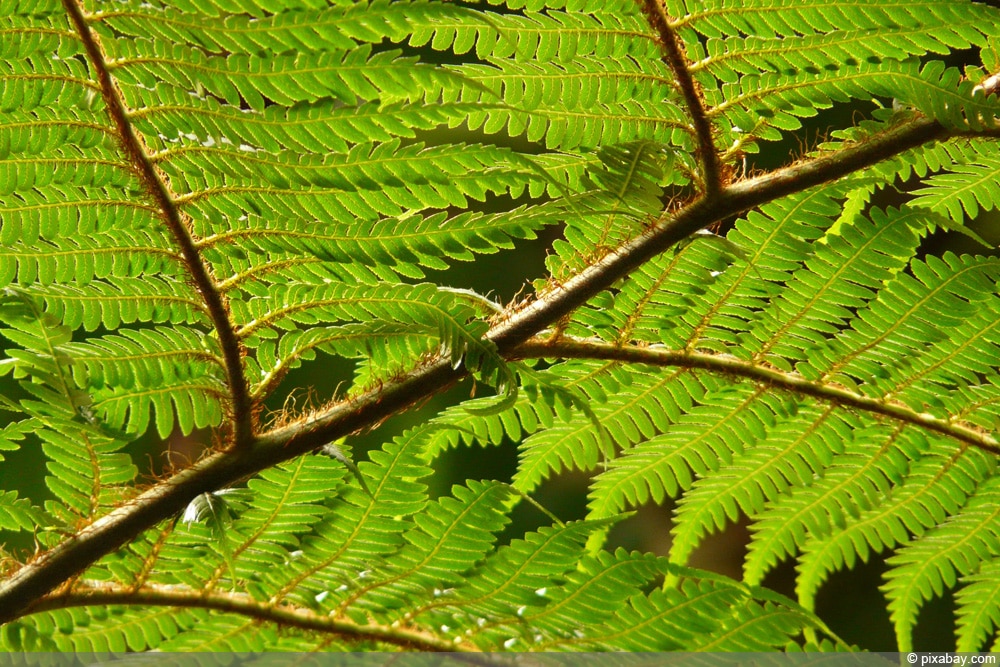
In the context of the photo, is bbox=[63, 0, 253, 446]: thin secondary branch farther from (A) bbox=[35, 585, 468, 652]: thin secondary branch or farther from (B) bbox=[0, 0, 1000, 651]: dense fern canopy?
(A) bbox=[35, 585, 468, 652]: thin secondary branch

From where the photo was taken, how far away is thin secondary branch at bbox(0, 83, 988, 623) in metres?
0.92

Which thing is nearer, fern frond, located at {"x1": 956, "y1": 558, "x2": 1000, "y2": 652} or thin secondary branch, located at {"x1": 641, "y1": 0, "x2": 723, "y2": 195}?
thin secondary branch, located at {"x1": 641, "y1": 0, "x2": 723, "y2": 195}

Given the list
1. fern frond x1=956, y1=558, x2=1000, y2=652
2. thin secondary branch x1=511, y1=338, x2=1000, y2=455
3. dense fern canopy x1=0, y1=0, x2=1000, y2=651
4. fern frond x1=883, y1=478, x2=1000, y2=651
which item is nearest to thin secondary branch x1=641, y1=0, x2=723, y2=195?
dense fern canopy x1=0, y1=0, x2=1000, y2=651

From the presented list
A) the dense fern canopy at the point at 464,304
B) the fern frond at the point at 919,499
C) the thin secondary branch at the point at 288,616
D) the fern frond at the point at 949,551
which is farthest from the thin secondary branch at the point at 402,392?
the fern frond at the point at 949,551

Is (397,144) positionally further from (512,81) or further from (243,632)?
(243,632)

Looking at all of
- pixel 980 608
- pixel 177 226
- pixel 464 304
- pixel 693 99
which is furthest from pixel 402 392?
pixel 980 608

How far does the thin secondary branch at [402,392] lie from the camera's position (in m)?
0.92

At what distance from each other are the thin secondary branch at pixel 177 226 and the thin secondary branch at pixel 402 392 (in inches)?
2.0

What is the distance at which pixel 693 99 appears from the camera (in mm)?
1012

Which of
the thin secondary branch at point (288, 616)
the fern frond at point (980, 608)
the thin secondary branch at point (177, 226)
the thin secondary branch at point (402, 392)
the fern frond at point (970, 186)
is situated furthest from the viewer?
the fern frond at point (980, 608)

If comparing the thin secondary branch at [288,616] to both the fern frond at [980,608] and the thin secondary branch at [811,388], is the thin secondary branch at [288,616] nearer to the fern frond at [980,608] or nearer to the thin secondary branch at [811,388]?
the thin secondary branch at [811,388]

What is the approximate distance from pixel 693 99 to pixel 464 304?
366mm

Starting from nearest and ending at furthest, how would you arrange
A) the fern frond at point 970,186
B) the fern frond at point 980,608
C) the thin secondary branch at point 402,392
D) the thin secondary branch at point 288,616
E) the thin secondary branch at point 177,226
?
the thin secondary branch at point 177,226
the thin secondary branch at point 402,392
the thin secondary branch at point 288,616
the fern frond at point 970,186
the fern frond at point 980,608

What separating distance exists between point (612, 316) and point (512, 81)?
33 centimetres
